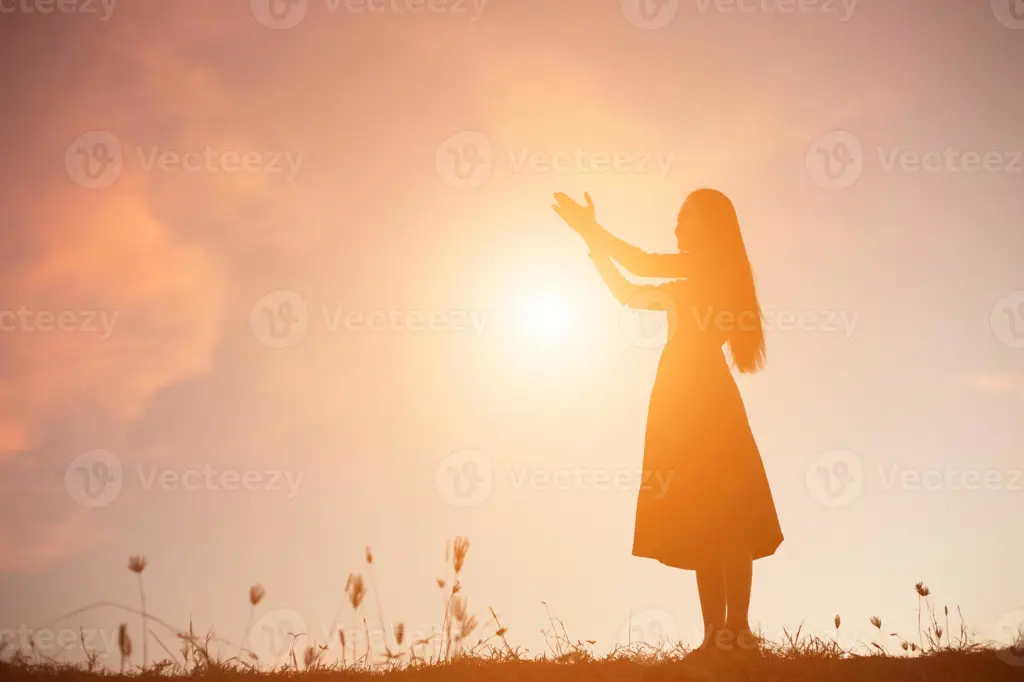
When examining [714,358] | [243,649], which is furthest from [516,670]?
[714,358]

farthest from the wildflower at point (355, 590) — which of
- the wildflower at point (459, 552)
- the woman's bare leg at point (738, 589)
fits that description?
the woman's bare leg at point (738, 589)

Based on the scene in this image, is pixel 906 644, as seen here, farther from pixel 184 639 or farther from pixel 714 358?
pixel 184 639

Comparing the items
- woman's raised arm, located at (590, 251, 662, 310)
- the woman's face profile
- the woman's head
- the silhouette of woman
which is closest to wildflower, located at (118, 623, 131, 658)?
the silhouette of woman

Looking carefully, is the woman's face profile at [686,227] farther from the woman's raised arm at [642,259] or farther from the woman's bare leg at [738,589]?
the woman's bare leg at [738,589]

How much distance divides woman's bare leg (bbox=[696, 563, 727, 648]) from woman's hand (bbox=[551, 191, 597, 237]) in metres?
3.21

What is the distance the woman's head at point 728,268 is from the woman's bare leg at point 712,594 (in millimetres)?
1818

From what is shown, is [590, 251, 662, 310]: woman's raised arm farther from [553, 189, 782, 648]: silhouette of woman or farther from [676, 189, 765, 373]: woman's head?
[676, 189, 765, 373]: woman's head

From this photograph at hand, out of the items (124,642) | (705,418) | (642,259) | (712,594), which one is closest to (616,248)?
(642,259)

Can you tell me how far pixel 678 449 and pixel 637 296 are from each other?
1.50m

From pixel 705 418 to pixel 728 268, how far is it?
138 centimetres

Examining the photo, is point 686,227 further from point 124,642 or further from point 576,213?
point 124,642

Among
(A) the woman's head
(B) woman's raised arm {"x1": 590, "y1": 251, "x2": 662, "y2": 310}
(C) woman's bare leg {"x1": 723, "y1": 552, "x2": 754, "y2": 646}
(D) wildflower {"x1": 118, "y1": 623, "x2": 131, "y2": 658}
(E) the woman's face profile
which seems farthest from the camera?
(B) woman's raised arm {"x1": 590, "y1": 251, "x2": 662, "y2": 310}

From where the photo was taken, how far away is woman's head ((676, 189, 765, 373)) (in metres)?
6.93

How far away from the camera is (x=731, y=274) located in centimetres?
693
